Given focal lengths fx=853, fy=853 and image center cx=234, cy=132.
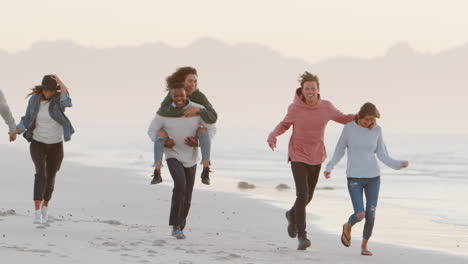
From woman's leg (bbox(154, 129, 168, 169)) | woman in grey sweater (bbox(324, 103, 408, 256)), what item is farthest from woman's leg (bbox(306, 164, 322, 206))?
woman's leg (bbox(154, 129, 168, 169))

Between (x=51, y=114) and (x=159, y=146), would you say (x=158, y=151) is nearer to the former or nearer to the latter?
(x=159, y=146)

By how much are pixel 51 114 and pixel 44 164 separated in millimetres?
592

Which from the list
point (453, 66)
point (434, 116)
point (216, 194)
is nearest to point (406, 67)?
point (453, 66)

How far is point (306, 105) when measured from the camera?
9180mm

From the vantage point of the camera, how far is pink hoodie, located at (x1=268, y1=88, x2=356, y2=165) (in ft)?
30.1

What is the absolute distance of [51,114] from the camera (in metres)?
9.78

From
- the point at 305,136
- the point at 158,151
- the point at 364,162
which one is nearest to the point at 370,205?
the point at 364,162

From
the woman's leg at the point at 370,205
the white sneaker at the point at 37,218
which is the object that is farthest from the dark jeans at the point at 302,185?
the white sneaker at the point at 37,218

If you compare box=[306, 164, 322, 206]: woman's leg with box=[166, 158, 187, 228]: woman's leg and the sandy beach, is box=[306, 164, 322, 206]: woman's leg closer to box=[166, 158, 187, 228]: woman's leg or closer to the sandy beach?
A: the sandy beach

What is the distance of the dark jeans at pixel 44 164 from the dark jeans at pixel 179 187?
→ 4.55 ft

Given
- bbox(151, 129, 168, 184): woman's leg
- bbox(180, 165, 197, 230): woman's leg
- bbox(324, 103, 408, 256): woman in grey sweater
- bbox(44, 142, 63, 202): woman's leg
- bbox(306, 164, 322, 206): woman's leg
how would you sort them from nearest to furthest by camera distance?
bbox(324, 103, 408, 256): woman in grey sweater < bbox(306, 164, 322, 206): woman's leg < bbox(151, 129, 168, 184): woman's leg < bbox(180, 165, 197, 230): woman's leg < bbox(44, 142, 63, 202): woman's leg

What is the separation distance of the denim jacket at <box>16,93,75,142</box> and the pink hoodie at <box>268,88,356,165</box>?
→ 245 cm

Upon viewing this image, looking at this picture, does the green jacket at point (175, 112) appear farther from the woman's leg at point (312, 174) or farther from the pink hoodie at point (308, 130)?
the woman's leg at point (312, 174)

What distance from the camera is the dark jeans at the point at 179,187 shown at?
9.53 metres
